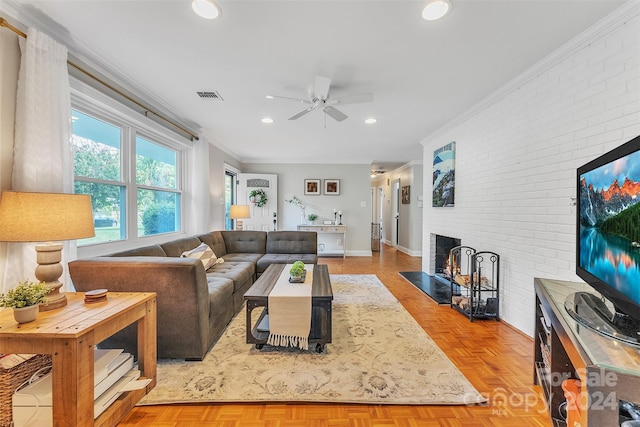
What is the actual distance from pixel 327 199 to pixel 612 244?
5.52 meters

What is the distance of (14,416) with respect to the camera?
1212mm

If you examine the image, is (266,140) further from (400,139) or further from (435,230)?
(435,230)

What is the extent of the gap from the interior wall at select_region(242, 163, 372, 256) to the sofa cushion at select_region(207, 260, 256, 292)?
128 inches

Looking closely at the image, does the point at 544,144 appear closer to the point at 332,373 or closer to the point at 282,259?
the point at 332,373

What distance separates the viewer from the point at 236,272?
2.85 meters

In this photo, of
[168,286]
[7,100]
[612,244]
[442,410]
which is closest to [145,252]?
[168,286]

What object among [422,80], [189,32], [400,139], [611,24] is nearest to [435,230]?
[400,139]

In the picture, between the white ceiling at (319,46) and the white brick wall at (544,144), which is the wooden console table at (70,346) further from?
the white brick wall at (544,144)

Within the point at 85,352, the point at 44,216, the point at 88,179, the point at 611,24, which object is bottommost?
the point at 85,352

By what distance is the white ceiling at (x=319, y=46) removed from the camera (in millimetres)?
1585

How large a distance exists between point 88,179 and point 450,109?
3881mm

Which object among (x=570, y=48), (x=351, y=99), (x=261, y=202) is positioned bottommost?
(x=261, y=202)

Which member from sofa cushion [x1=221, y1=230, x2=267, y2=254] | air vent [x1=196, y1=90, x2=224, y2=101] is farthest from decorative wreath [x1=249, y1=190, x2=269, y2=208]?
air vent [x1=196, y1=90, x2=224, y2=101]

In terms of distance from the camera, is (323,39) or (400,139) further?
(400,139)
